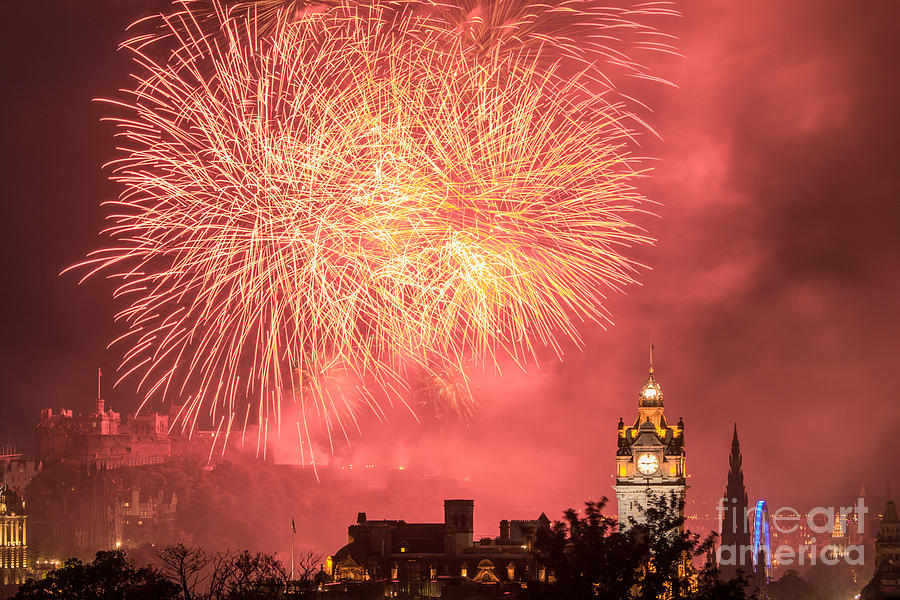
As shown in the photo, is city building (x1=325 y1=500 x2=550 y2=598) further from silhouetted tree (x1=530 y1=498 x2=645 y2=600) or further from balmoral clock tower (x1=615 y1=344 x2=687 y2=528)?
silhouetted tree (x1=530 y1=498 x2=645 y2=600)

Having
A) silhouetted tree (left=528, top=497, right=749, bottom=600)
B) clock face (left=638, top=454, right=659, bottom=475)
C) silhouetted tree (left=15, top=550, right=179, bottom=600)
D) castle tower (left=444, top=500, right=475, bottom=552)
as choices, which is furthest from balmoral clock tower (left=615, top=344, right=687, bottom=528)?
silhouetted tree (left=528, top=497, right=749, bottom=600)

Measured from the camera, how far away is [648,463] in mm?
130125

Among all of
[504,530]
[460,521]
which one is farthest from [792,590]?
[460,521]

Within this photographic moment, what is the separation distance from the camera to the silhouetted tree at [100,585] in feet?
265

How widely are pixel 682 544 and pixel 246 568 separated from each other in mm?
27545

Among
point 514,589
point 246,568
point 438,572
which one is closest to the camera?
point 246,568

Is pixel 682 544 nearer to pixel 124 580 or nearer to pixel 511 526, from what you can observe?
pixel 124 580

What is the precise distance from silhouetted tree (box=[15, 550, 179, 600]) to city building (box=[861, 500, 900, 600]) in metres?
101

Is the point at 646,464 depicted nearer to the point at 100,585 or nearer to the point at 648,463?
the point at 648,463

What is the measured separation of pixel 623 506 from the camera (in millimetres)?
129375

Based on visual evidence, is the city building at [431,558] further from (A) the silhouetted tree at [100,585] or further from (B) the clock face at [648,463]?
(A) the silhouetted tree at [100,585]

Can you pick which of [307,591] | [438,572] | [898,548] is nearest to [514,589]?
[438,572]

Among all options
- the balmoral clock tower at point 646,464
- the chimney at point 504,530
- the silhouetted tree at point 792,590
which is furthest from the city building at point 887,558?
the chimney at point 504,530

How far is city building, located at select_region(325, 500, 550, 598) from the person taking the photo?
4601 inches
